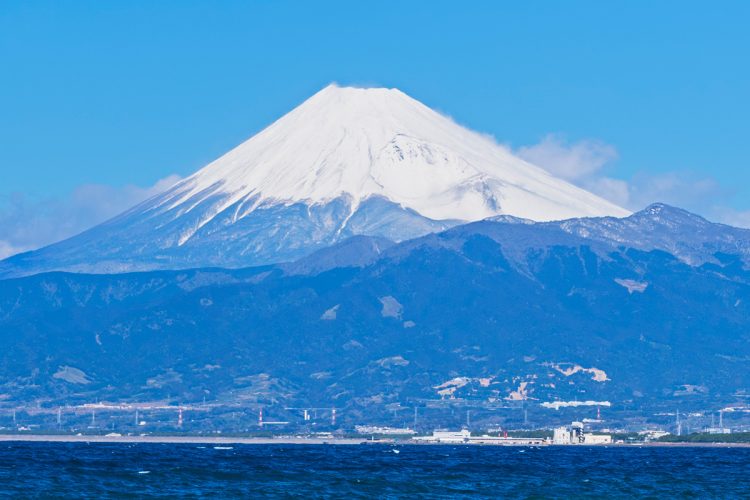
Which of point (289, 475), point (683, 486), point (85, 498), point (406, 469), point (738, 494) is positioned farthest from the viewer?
point (406, 469)

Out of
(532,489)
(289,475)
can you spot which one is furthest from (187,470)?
(532,489)

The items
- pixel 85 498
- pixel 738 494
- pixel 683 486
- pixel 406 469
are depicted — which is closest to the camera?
pixel 85 498

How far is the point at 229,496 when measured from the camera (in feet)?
461

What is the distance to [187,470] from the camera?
7087 inches

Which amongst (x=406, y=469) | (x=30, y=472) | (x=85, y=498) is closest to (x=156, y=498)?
(x=85, y=498)

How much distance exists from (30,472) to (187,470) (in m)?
14.9

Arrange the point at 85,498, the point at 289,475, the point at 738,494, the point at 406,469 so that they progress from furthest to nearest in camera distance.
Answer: the point at 406,469 < the point at 289,475 < the point at 738,494 < the point at 85,498

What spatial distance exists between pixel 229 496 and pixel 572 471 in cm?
6524

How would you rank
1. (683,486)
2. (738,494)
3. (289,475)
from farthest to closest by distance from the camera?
(289,475) < (683,486) < (738,494)

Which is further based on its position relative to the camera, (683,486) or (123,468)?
(123,468)

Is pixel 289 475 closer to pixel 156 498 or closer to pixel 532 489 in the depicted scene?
pixel 532 489

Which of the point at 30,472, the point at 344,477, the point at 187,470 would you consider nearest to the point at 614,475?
the point at 344,477

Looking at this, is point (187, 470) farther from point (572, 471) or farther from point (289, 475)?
point (572, 471)

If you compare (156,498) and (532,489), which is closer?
(156,498)
